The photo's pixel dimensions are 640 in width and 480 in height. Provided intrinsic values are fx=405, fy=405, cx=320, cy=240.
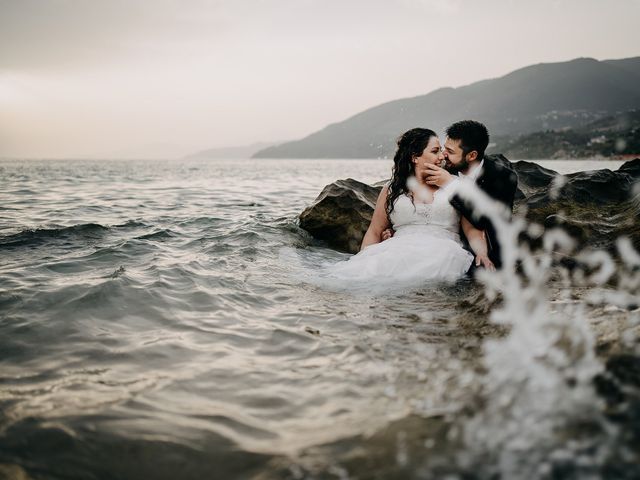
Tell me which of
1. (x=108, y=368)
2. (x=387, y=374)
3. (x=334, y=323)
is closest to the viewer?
(x=387, y=374)

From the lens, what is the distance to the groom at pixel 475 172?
568 centimetres

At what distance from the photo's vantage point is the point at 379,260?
561 cm

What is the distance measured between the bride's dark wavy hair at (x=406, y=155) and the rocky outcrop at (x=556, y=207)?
238cm

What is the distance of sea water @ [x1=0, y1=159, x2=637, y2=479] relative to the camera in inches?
76.8

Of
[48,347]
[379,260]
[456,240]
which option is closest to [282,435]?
[48,347]

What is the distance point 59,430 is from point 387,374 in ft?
6.83

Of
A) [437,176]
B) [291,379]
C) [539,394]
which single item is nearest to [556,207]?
[437,176]

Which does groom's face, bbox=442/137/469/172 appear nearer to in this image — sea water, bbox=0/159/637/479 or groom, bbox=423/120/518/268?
groom, bbox=423/120/518/268

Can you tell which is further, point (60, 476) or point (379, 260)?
point (379, 260)

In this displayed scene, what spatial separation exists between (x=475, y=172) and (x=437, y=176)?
59 cm

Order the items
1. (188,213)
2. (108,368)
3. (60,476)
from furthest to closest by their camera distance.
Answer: (188,213)
(108,368)
(60,476)

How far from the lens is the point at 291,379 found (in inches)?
117

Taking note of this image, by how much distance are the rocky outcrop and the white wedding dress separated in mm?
1937

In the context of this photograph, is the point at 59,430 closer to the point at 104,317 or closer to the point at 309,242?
the point at 104,317
